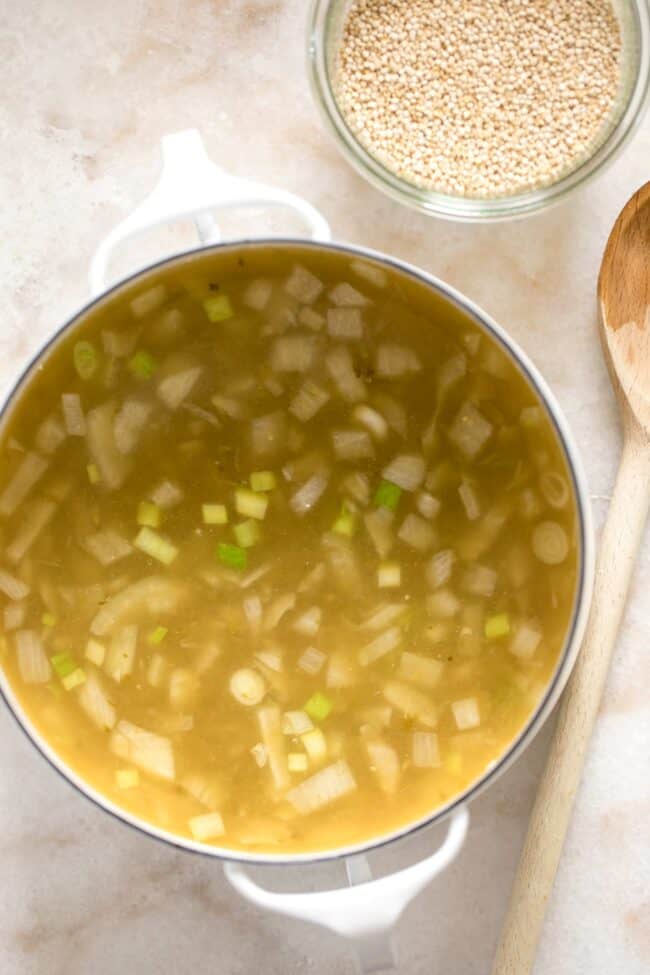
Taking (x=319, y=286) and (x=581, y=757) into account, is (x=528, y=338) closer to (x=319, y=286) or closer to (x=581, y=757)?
(x=319, y=286)

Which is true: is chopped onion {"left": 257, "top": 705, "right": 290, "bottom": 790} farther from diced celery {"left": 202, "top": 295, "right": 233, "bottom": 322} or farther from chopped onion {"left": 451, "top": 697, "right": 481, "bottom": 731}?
diced celery {"left": 202, "top": 295, "right": 233, "bottom": 322}

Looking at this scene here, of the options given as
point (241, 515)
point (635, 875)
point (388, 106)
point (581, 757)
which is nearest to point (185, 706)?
point (241, 515)

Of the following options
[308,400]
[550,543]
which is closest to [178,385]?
[308,400]

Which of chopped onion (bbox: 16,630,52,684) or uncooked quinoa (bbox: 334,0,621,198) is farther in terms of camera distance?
uncooked quinoa (bbox: 334,0,621,198)

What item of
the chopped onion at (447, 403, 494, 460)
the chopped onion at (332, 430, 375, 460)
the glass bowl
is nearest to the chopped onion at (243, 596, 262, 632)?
the chopped onion at (332, 430, 375, 460)

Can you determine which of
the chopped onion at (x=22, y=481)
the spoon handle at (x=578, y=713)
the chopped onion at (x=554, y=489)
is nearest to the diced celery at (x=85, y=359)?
the chopped onion at (x=22, y=481)

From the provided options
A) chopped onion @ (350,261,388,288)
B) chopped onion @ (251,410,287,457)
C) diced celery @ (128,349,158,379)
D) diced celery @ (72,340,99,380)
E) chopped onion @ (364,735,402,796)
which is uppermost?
chopped onion @ (350,261,388,288)

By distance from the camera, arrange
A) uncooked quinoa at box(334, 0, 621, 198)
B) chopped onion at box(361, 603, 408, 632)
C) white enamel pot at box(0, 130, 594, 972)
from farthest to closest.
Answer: uncooked quinoa at box(334, 0, 621, 198) < chopped onion at box(361, 603, 408, 632) < white enamel pot at box(0, 130, 594, 972)
